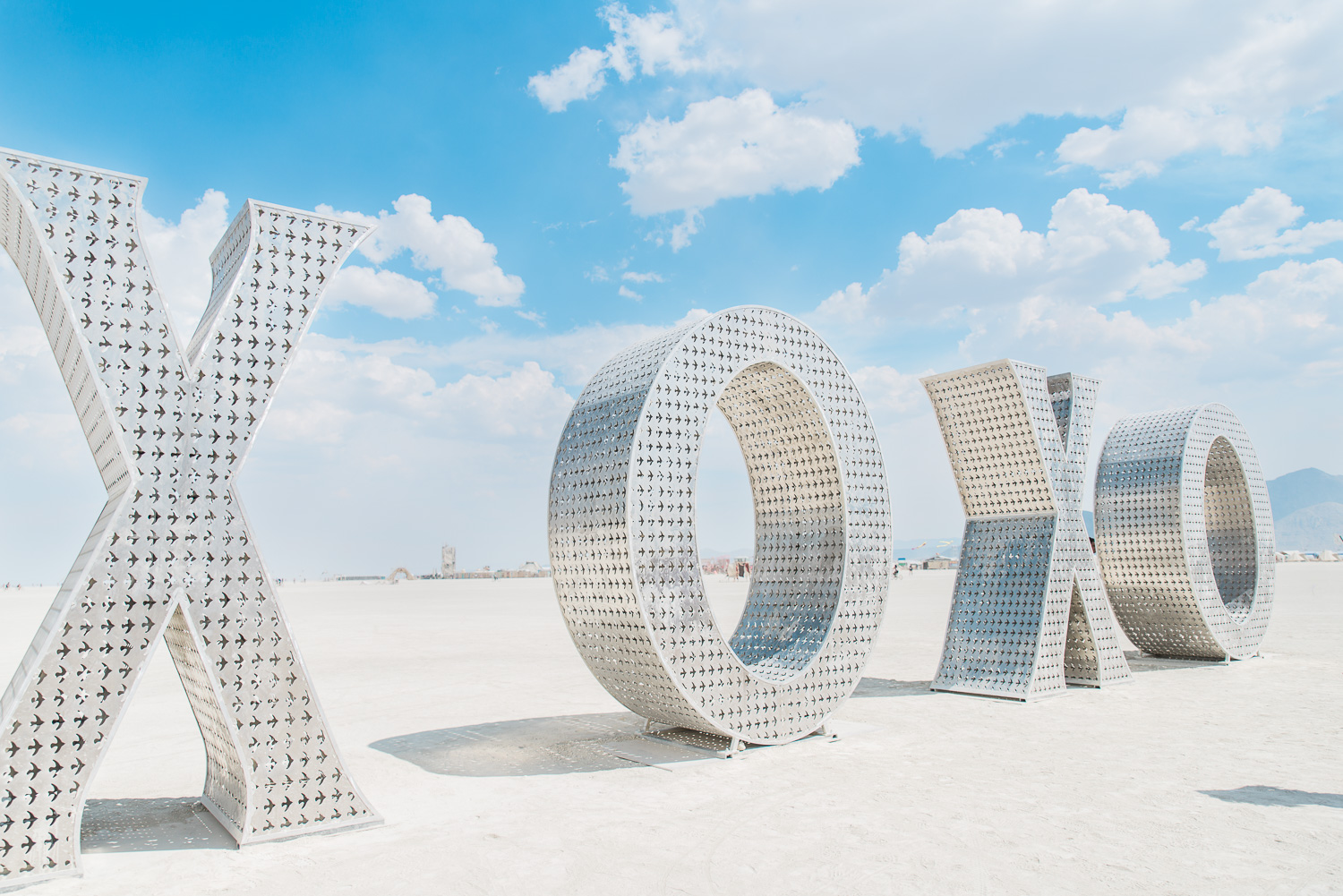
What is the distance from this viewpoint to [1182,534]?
14289mm

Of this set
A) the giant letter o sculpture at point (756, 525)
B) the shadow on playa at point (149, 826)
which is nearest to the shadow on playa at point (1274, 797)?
the giant letter o sculpture at point (756, 525)

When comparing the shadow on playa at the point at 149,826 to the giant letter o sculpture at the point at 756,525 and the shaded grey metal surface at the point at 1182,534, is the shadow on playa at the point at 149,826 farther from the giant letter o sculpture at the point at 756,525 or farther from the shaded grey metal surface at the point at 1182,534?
the shaded grey metal surface at the point at 1182,534

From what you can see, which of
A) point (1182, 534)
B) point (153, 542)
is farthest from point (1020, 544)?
point (153, 542)

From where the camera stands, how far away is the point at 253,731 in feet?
20.2

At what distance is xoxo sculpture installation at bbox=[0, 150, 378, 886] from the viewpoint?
552cm

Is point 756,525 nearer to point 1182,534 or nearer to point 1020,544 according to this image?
point 1020,544

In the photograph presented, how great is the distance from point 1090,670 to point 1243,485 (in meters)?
6.35

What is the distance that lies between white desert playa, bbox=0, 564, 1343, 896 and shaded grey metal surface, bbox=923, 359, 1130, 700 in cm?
57

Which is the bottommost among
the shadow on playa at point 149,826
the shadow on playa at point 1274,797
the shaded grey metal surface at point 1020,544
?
the shadow on playa at point 1274,797

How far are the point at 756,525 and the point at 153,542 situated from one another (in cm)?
630

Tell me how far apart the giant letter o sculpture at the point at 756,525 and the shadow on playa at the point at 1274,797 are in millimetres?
3501

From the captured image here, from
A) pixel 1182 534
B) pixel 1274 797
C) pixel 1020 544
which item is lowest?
pixel 1274 797

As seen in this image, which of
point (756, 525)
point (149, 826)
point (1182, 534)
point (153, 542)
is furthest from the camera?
point (1182, 534)

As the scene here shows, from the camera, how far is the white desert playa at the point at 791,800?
536 centimetres
